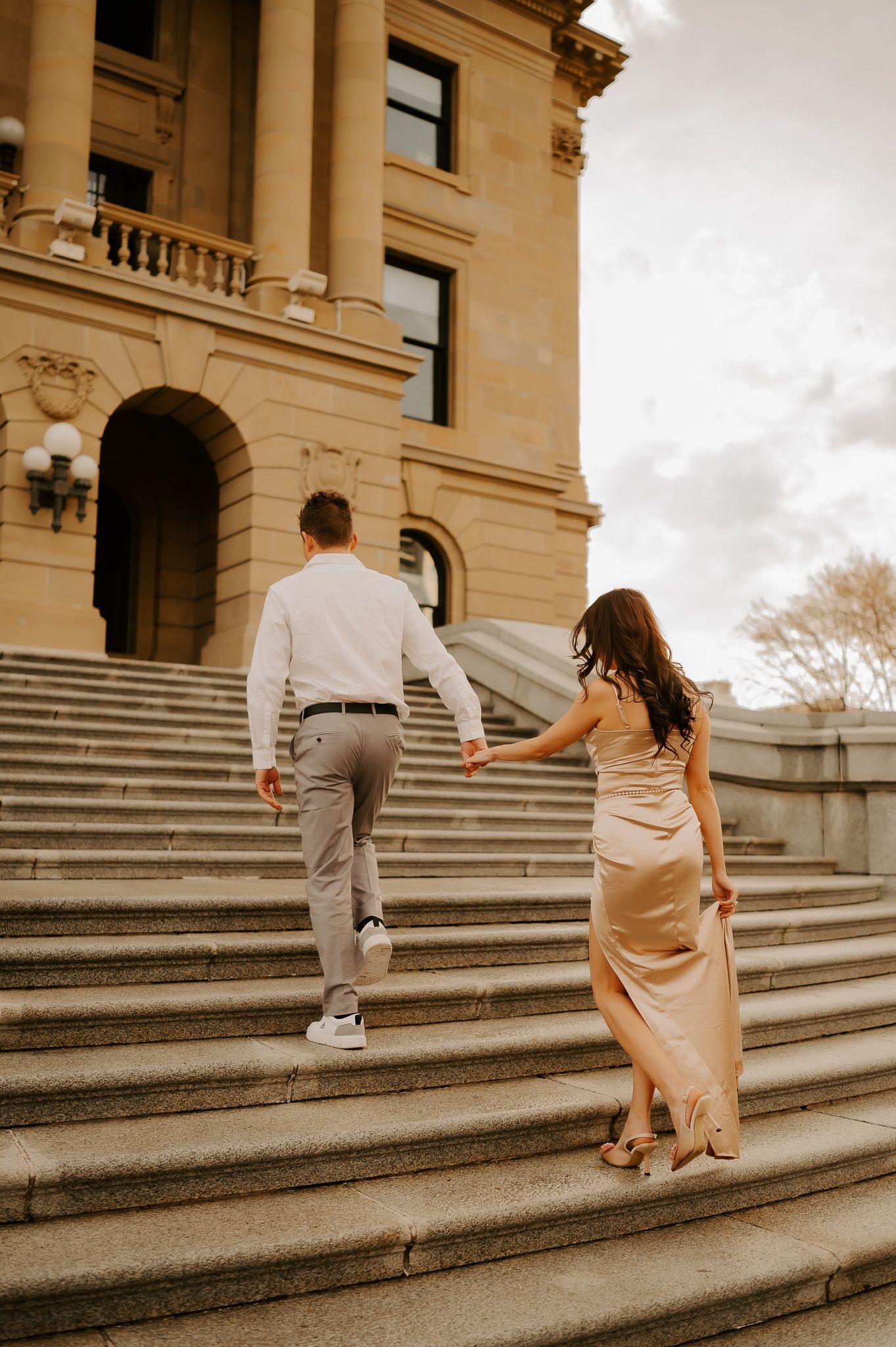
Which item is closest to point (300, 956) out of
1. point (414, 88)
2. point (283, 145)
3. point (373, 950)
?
point (373, 950)

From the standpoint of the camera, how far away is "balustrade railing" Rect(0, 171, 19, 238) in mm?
14156

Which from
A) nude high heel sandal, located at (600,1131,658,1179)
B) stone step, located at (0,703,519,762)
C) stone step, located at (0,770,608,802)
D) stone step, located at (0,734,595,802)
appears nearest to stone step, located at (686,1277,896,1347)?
nude high heel sandal, located at (600,1131,658,1179)

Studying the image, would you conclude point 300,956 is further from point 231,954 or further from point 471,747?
point 471,747

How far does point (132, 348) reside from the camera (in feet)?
48.1

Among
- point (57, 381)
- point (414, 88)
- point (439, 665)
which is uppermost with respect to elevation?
point (414, 88)

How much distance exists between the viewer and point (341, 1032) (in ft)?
13.4

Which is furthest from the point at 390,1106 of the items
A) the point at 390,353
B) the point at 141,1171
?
the point at 390,353

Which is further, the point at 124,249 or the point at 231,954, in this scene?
the point at 124,249

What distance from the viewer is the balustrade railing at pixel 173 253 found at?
14.9m

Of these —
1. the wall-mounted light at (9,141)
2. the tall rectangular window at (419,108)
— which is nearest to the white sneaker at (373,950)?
the wall-mounted light at (9,141)

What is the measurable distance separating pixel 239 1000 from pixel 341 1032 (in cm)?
45

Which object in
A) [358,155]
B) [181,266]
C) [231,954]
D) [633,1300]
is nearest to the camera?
[633,1300]

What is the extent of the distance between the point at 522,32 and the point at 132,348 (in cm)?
1247

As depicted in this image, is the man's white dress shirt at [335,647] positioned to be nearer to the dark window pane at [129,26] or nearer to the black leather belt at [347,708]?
the black leather belt at [347,708]
